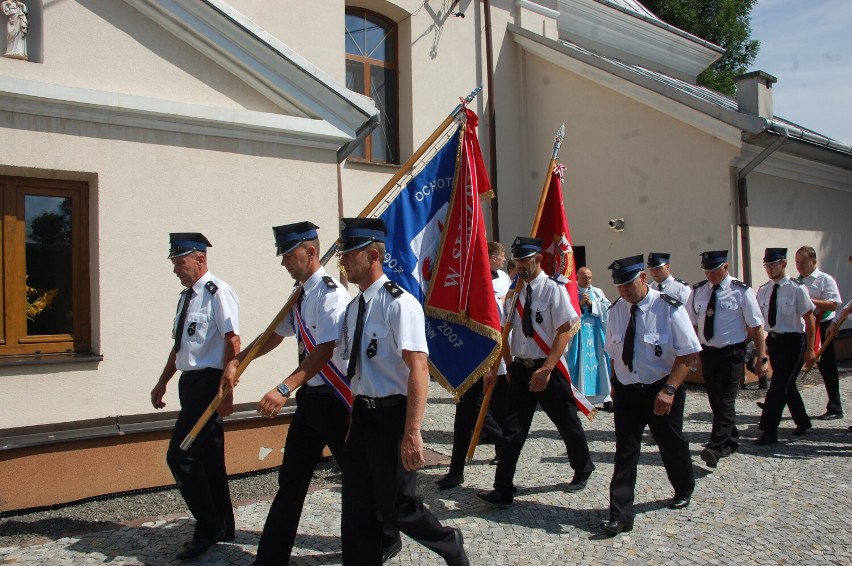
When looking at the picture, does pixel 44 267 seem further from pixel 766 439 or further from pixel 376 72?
pixel 376 72

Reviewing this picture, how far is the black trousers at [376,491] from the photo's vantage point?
3807 millimetres

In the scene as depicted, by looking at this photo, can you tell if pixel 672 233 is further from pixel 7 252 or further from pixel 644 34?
pixel 7 252

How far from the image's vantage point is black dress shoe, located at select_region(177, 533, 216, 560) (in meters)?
4.64

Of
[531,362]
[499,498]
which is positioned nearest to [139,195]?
Result: [531,362]

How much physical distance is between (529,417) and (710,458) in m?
1.95

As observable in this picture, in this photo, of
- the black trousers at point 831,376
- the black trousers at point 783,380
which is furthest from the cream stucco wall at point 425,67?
the black trousers at point 831,376

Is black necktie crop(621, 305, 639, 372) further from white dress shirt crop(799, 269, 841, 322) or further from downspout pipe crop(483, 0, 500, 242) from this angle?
downspout pipe crop(483, 0, 500, 242)

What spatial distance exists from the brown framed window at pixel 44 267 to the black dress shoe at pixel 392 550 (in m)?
3.16

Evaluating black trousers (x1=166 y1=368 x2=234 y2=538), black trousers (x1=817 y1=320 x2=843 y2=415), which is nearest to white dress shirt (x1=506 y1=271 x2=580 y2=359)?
black trousers (x1=166 y1=368 x2=234 y2=538)

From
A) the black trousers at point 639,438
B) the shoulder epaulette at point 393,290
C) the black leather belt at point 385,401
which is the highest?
the shoulder epaulette at point 393,290

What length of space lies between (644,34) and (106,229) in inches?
533

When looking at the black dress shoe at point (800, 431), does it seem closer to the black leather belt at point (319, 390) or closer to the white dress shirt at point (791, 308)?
the white dress shirt at point (791, 308)

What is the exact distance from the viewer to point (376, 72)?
1223cm

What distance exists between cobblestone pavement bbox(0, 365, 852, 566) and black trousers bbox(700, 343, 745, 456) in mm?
210
